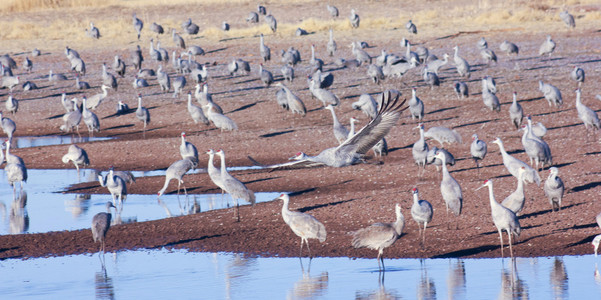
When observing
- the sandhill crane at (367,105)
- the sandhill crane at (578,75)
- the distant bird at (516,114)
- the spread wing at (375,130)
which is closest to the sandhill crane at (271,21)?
the sandhill crane at (578,75)

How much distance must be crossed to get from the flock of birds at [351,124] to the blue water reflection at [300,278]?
18.1 inches

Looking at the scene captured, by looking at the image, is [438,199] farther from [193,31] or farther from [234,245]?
[193,31]

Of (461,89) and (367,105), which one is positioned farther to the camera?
(461,89)

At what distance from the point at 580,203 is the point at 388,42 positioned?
2490 centimetres

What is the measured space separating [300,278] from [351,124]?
8086 millimetres

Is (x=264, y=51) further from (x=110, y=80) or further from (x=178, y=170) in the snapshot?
(x=178, y=170)

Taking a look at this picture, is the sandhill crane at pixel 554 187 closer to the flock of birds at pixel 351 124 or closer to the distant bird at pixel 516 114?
the flock of birds at pixel 351 124

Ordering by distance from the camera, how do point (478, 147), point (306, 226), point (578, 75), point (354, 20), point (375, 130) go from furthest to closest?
1. point (354, 20)
2. point (578, 75)
3. point (478, 147)
4. point (375, 130)
5. point (306, 226)

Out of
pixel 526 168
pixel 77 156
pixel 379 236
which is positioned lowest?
pixel 379 236

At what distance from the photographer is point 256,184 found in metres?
18.1

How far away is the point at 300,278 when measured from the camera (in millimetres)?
11297

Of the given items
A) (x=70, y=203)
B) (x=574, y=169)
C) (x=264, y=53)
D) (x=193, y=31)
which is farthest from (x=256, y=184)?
(x=193, y=31)

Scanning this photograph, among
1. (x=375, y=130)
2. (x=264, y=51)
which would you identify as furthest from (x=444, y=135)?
(x=264, y=51)

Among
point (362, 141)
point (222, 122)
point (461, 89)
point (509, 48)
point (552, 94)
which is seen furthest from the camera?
point (509, 48)
